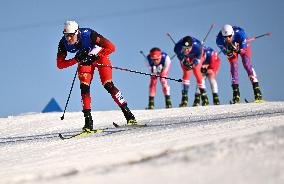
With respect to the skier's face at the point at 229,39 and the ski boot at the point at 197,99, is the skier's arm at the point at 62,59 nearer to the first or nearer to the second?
the skier's face at the point at 229,39

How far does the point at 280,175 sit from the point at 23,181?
172 centimetres

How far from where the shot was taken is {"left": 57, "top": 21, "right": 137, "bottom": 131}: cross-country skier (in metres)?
8.23

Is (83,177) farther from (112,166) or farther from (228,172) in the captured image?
(228,172)

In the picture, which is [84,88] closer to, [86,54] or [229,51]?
[86,54]

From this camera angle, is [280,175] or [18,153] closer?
[280,175]

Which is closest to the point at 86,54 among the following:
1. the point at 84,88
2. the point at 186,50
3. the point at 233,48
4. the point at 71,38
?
the point at 71,38

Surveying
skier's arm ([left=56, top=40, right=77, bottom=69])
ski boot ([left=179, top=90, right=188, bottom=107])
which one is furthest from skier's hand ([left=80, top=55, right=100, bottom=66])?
ski boot ([left=179, top=90, right=188, bottom=107])

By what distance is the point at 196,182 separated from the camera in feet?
9.27

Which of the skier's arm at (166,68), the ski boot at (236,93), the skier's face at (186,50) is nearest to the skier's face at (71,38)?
the ski boot at (236,93)

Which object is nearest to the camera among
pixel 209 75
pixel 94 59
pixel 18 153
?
pixel 18 153

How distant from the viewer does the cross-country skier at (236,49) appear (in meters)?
14.1

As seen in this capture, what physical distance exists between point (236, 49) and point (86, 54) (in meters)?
6.68

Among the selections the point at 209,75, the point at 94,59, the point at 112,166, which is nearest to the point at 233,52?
the point at 209,75

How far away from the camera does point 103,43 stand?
8.46m
